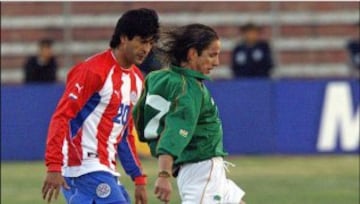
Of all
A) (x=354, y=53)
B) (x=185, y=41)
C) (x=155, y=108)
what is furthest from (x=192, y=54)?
(x=354, y=53)

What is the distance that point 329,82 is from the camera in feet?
68.7

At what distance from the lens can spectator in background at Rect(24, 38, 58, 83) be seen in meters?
21.0

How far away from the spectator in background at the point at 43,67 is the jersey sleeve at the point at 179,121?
13.1 meters

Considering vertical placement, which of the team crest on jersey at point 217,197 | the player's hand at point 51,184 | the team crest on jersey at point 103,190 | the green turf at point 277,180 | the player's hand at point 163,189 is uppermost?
the player's hand at point 163,189

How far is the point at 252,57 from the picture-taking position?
70.0 feet

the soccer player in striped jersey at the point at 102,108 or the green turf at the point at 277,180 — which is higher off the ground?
the soccer player in striped jersey at the point at 102,108

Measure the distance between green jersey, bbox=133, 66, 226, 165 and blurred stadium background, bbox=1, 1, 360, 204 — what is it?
6771 mm

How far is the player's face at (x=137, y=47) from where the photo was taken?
8930 millimetres

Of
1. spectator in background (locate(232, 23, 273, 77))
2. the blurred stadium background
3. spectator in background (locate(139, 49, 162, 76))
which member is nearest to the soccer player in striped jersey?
spectator in background (locate(139, 49, 162, 76))

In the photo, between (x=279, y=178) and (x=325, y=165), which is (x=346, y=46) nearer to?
(x=325, y=165)

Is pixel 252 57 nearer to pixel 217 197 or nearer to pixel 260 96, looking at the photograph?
pixel 260 96

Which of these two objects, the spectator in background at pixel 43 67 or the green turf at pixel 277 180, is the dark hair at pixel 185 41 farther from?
the spectator in background at pixel 43 67

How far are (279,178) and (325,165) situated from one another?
1994mm

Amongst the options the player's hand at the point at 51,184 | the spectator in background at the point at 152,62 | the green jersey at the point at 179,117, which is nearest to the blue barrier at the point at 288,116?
the spectator in background at the point at 152,62
